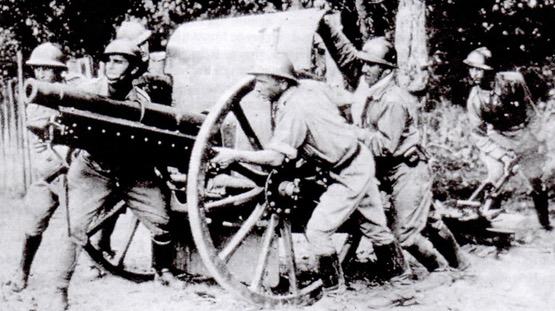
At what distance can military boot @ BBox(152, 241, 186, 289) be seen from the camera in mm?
6234

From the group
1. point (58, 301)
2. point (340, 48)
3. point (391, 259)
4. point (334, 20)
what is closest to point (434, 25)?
point (340, 48)

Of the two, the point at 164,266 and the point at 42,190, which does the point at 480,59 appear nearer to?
the point at 164,266

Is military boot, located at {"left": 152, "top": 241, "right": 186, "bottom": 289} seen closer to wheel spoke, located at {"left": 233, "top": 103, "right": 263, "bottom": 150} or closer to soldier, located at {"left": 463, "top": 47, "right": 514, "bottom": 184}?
wheel spoke, located at {"left": 233, "top": 103, "right": 263, "bottom": 150}

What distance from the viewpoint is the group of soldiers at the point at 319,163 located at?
5.12 metres

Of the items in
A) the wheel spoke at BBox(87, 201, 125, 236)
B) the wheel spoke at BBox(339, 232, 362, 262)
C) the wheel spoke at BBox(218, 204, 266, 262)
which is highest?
the wheel spoke at BBox(218, 204, 266, 262)

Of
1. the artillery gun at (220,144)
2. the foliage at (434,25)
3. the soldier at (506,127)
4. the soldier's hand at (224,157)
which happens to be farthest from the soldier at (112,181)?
the foliage at (434,25)

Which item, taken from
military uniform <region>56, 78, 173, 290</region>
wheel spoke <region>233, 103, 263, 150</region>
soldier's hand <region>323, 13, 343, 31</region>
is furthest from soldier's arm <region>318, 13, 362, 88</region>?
military uniform <region>56, 78, 173, 290</region>

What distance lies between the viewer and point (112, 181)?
5.64 meters

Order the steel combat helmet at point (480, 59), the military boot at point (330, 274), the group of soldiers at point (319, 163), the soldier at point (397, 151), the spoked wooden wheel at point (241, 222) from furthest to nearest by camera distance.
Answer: the steel combat helmet at point (480, 59) < the soldier at point (397, 151) < the military boot at point (330, 274) < the group of soldiers at point (319, 163) < the spoked wooden wheel at point (241, 222)

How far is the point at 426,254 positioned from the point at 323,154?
151cm

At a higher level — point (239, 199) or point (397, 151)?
point (397, 151)

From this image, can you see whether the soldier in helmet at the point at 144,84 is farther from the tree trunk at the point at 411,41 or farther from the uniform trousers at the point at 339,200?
the tree trunk at the point at 411,41

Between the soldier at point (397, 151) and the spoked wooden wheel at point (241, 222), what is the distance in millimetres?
972

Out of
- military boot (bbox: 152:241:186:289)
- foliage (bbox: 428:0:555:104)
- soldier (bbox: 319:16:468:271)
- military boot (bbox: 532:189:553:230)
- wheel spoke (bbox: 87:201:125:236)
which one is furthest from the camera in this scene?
foliage (bbox: 428:0:555:104)
